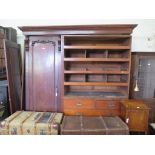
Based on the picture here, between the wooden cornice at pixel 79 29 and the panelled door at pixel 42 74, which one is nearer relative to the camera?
the wooden cornice at pixel 79 29

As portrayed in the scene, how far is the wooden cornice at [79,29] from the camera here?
2277 millimetres

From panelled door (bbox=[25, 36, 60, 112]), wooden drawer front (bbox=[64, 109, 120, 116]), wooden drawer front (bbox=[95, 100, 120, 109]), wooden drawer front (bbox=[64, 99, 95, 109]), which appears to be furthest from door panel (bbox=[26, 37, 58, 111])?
wooden drawer front (bbox=[95, 100, 120, 109])

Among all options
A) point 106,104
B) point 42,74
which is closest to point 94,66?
Result: point 106,104

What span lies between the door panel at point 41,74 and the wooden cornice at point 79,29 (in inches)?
4.4

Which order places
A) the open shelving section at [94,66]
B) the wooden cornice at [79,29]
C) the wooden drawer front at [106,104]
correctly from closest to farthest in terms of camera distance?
1. the wooden cornice at [79,29]
2. the wooden drawer front at [106,104]
3. the open shelving section at [94,66]

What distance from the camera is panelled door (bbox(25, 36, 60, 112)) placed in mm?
2461

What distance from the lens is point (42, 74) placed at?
2504 mm

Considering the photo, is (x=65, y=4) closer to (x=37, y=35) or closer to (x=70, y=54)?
(x=37, y=35)

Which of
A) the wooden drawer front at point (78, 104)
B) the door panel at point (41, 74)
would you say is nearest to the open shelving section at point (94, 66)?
A: the wooden drawer front at point (78, 104)

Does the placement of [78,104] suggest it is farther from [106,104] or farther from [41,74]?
[41,74]

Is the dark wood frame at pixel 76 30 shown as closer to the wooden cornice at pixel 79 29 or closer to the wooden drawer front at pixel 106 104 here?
the wooden cornice at pixel 79 29
